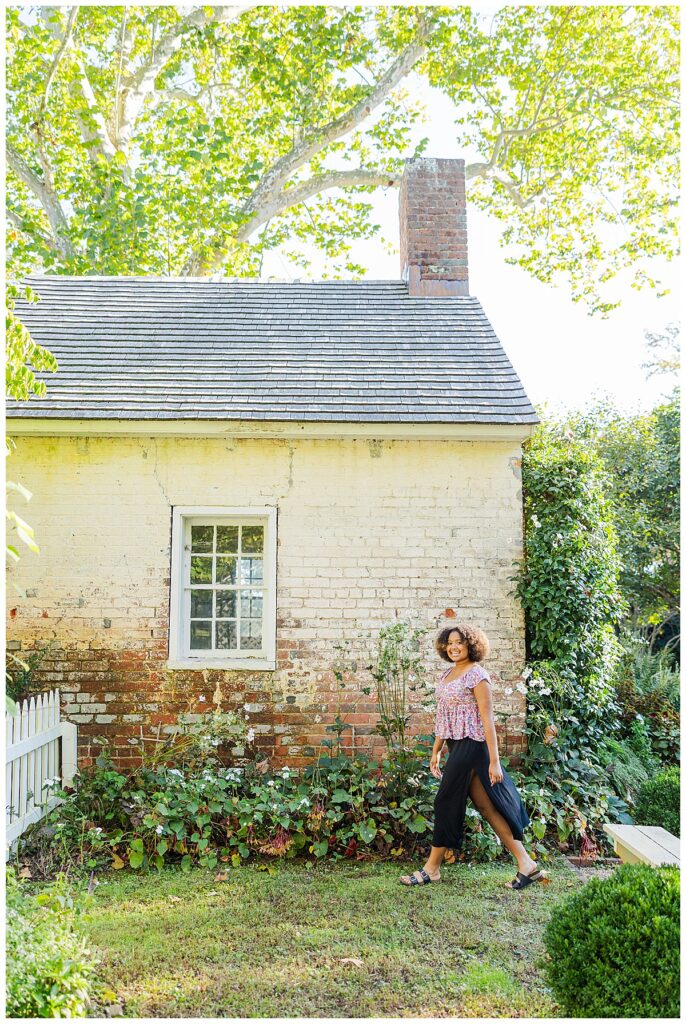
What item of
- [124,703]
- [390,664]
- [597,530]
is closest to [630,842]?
[390,664]

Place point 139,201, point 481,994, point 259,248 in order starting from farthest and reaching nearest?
point 259,248 < point 139,201 < point 481,994

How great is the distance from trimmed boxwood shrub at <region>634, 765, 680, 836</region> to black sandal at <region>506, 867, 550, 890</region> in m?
1.16

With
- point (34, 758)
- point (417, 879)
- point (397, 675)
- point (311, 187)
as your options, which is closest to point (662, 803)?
point (417, 879)

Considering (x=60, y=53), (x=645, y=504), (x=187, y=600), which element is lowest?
(x=187, y=600)

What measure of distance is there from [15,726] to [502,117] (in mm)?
17023

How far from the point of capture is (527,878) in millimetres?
5641

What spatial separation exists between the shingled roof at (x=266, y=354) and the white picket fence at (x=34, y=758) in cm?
299

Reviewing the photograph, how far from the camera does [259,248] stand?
758 inches

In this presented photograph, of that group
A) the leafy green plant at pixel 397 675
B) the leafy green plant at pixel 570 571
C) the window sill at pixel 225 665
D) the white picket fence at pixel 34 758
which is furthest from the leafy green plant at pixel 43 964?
the leafy green plant at pixel 570 571

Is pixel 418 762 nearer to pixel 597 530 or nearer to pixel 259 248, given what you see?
pixel 597 530

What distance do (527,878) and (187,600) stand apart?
4.27m

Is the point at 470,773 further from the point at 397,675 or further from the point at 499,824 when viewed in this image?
the point at 397,675

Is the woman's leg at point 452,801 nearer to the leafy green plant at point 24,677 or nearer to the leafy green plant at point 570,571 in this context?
the leafy green plant at point 570,571

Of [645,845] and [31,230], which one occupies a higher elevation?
[31,230]
